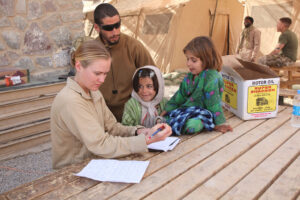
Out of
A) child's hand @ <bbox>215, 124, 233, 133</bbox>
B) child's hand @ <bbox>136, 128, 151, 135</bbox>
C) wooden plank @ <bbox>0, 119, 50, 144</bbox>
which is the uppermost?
child's hand @ <bbox>136, 128, 151, 135</bbox>

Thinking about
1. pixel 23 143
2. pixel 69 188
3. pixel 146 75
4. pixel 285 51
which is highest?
pixel 285 51

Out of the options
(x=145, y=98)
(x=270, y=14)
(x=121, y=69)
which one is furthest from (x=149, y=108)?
(x=270, y=14)

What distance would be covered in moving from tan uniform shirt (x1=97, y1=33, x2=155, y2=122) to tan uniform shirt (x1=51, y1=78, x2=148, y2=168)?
Answer: 2.81 ft

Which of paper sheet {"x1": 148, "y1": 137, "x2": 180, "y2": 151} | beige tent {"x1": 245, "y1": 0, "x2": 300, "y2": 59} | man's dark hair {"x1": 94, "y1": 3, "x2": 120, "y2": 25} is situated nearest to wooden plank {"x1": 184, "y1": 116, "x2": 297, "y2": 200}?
paper sheet {"x1": 148, "y1": 137, "x2": 180, "y2": 151}

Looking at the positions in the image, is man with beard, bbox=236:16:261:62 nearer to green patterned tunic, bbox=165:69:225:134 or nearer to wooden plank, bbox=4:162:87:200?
green patterned tunic, bbox=165:69:225:134

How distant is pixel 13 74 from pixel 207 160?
10.2 feet

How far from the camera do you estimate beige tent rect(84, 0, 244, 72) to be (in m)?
8.42

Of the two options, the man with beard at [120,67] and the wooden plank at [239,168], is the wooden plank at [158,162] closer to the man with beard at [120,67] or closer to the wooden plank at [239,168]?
the wooden plank at [239,168]

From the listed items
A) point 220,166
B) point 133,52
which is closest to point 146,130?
point 220,166

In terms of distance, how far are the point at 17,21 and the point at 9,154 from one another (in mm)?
1927

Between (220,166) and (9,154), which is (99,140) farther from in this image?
(9,154)

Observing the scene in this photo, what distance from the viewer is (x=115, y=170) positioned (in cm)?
146

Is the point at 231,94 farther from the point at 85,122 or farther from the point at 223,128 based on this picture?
the point at 85,122

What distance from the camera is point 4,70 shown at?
3.67 meters
